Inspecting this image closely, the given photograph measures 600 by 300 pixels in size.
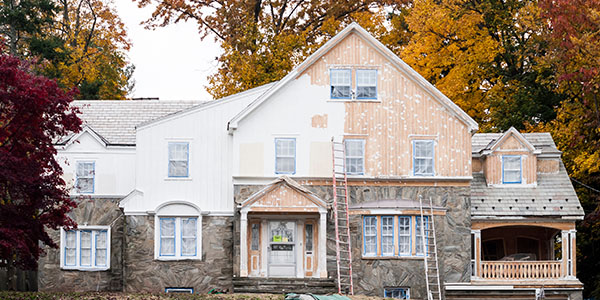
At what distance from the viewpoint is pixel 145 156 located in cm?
3497

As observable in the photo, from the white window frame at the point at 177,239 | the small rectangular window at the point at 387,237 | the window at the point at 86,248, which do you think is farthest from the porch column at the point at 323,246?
the window at the point at 86,248

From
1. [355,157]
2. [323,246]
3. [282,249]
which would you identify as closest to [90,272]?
[282,249]

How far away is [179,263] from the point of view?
113 ft

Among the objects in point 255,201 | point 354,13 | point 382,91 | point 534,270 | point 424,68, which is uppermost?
point 354,13

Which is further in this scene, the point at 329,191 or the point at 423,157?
the point at 423,157

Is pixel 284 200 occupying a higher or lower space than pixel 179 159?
lower

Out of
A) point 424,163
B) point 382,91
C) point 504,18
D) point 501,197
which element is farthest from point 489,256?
point 504,18

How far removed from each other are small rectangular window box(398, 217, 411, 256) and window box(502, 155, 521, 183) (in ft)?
15.3

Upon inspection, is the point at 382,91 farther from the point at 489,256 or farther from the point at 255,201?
the point at 489,256

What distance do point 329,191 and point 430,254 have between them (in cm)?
429

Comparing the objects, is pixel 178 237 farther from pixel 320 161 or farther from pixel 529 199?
pixel 529 199

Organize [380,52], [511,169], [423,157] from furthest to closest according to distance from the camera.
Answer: [511,169] < [380,52] < [423,157]

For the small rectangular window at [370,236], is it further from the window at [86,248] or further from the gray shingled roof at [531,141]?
the window at [86,248]

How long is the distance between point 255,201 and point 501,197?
951cm
